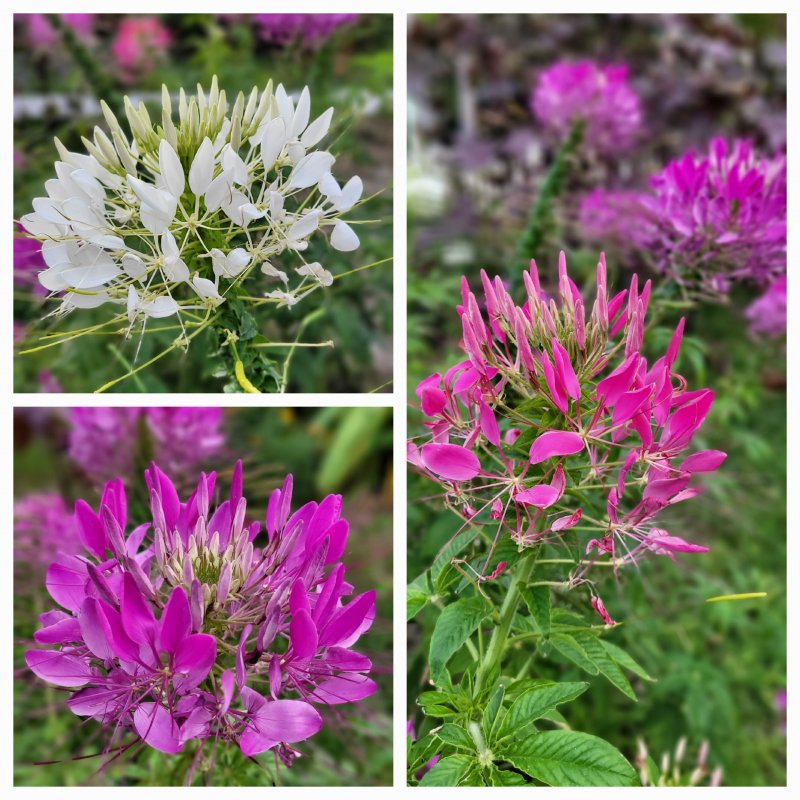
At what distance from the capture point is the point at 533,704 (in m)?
0.94

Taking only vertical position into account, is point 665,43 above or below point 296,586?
above

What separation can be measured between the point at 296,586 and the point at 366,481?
4.51 ft

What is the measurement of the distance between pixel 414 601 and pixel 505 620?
0.35 ft

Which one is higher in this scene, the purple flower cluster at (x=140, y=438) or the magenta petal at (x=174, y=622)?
the purple flower cluster at (x=140, y=438)

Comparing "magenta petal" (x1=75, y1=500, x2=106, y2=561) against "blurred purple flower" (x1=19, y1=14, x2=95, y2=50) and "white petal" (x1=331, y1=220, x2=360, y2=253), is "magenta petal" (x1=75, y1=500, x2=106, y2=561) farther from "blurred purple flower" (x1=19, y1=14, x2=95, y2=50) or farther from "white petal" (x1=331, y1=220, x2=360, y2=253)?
"blurred purple flower" (x1=19, y1=14, x2=95, y2=50)

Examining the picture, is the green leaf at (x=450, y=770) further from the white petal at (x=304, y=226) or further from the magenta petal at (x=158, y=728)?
the white petal at (x=304, y=226)

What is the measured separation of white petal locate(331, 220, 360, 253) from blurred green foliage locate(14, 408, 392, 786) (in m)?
0.36

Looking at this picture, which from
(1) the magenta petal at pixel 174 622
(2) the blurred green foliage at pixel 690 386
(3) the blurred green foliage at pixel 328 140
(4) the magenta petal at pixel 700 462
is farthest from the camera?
(2) the blurred green foliage at pixel 690 386

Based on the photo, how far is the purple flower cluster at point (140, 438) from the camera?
1487 millimetres

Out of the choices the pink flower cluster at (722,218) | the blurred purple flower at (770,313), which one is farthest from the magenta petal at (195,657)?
the blurred purple flower at (770,313)

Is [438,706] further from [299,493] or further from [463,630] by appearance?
[299,493]

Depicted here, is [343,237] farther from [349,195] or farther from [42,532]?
[42,532]

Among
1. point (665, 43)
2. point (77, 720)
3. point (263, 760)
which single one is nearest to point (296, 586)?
point (263, 760)

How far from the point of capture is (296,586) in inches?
33.4
